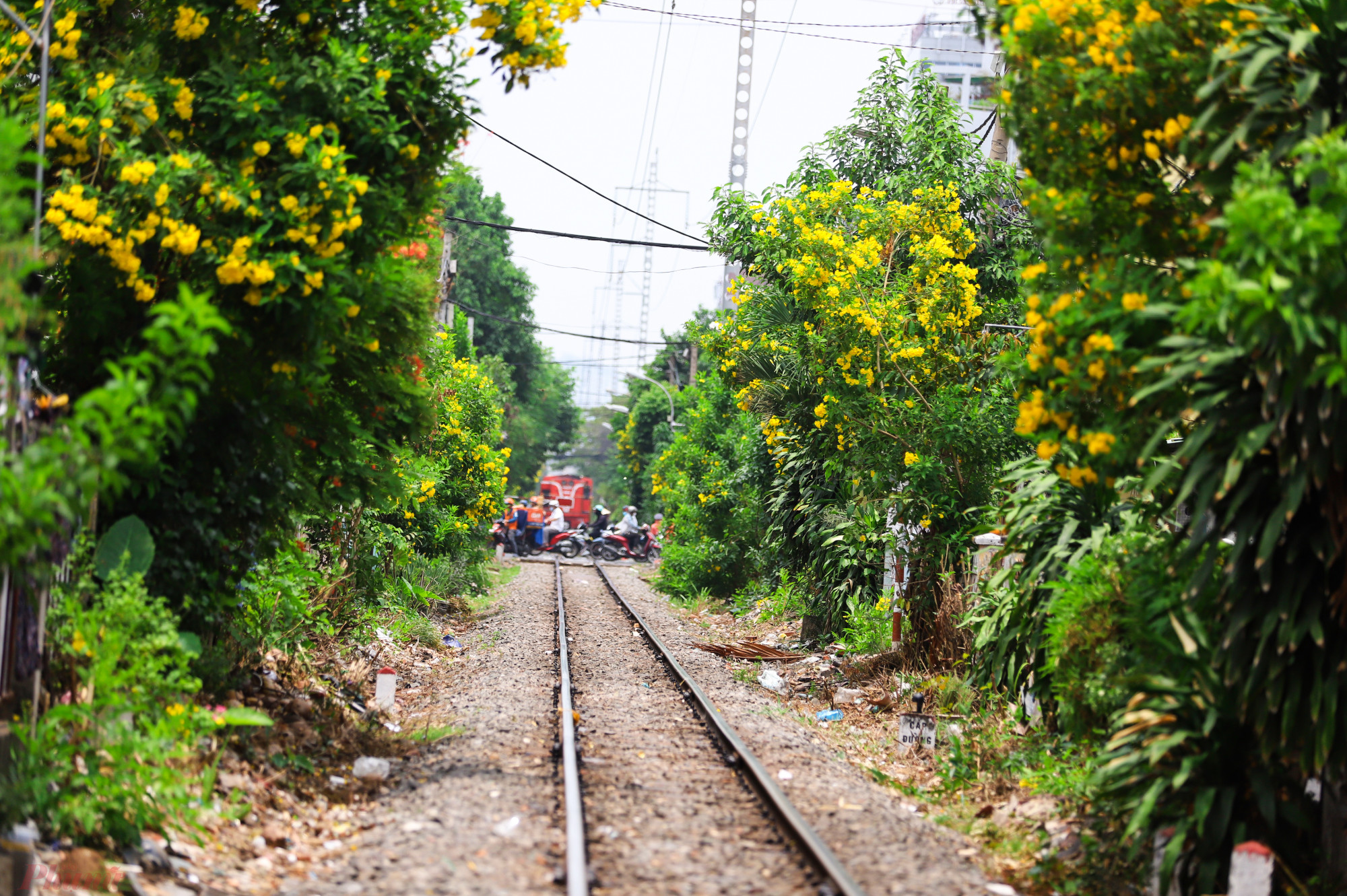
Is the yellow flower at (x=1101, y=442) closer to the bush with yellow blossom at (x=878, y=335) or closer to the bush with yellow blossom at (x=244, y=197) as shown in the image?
the bush with yellow blossom at (x=244, y=197)

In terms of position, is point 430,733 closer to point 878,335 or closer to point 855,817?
point 855,817

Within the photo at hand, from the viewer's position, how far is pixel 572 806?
6113 mm

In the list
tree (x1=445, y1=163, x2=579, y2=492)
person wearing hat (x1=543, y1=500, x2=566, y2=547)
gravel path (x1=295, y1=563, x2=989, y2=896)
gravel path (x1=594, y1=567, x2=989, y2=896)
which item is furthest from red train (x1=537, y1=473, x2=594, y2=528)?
gravel path (x1=594, y1=567, x2=989, y2=896)

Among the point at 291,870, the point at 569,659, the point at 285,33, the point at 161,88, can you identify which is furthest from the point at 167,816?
the point at 569,659

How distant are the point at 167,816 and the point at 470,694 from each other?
5.07m

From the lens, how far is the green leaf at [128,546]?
20.4 ft

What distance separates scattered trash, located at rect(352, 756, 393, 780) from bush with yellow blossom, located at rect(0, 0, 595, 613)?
1458 millimetres

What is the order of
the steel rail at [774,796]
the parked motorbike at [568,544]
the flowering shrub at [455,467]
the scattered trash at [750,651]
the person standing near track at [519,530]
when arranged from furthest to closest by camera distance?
the person standing near track at [519,530] < the parked motorbike at [568,544] < the flowering shrub at [455,467] < the scattered trash at [750,651] < the steel rail at [774,796]

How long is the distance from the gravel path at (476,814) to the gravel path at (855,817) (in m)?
1.55

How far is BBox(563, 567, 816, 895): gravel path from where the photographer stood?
5.29 meters

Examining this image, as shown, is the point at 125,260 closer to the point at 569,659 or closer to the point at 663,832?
the point at 663,832

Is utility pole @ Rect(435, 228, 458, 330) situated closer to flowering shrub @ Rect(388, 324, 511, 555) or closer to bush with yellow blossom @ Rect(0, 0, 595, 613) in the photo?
flowering shrub @ Rect(388, 324, 511, 555)

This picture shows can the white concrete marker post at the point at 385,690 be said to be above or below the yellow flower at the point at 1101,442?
below

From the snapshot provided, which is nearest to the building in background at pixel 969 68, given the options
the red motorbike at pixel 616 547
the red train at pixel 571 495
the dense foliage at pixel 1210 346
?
the dense foliage at pixel 1210 346
